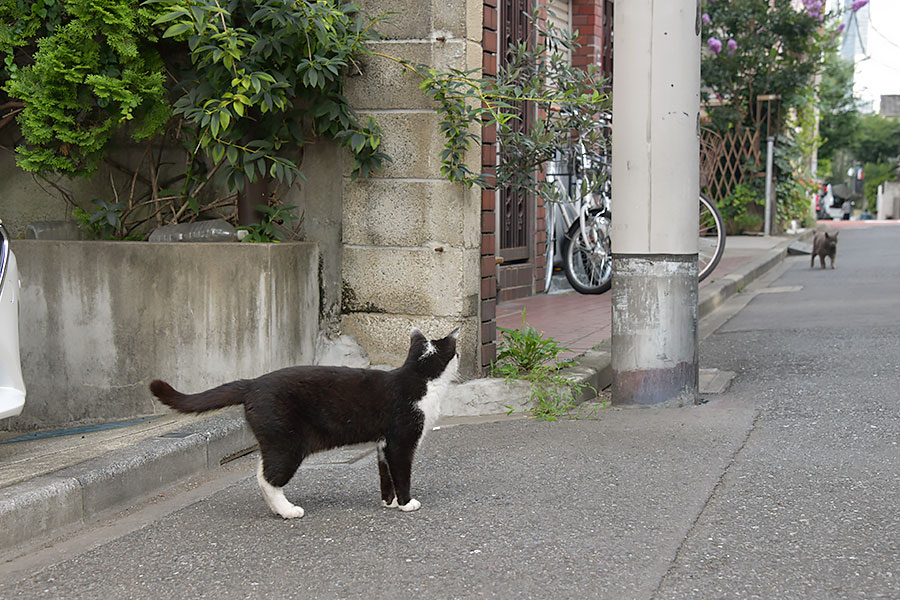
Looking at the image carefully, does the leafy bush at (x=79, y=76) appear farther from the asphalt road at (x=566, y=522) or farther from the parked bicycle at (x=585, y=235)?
the parked bicycle at (x=585, y=235)

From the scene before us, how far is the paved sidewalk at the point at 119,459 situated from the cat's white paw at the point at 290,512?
0.75 m

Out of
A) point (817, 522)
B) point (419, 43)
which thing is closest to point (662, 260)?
point (419, 43)

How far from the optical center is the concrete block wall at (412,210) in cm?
518

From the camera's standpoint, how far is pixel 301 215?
18.4ft

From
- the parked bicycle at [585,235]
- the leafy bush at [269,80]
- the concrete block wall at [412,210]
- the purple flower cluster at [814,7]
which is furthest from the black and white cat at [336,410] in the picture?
the purple flower cluster at [814,7]

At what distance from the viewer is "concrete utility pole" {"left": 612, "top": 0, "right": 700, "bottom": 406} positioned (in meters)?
5.17

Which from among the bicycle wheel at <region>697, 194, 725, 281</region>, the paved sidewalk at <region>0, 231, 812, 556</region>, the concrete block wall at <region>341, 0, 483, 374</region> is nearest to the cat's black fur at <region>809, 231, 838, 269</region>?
the bicycle wheel at <region>697, 194, 725, 281</region>

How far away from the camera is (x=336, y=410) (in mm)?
3607

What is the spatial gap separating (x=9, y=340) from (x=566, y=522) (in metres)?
2.38

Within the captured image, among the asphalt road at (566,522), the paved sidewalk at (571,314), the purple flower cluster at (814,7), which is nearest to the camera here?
the asphalt road at (566,522)

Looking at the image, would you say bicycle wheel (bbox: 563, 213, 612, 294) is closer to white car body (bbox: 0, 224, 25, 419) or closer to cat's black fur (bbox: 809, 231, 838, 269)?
cat's black fur (bbox: 809, 231, 838, 269)

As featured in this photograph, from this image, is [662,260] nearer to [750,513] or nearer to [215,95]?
[750,513]

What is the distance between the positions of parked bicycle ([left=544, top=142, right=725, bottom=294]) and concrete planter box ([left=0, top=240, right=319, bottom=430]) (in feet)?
14.4

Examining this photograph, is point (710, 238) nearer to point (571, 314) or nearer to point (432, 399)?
point (571, 314)
